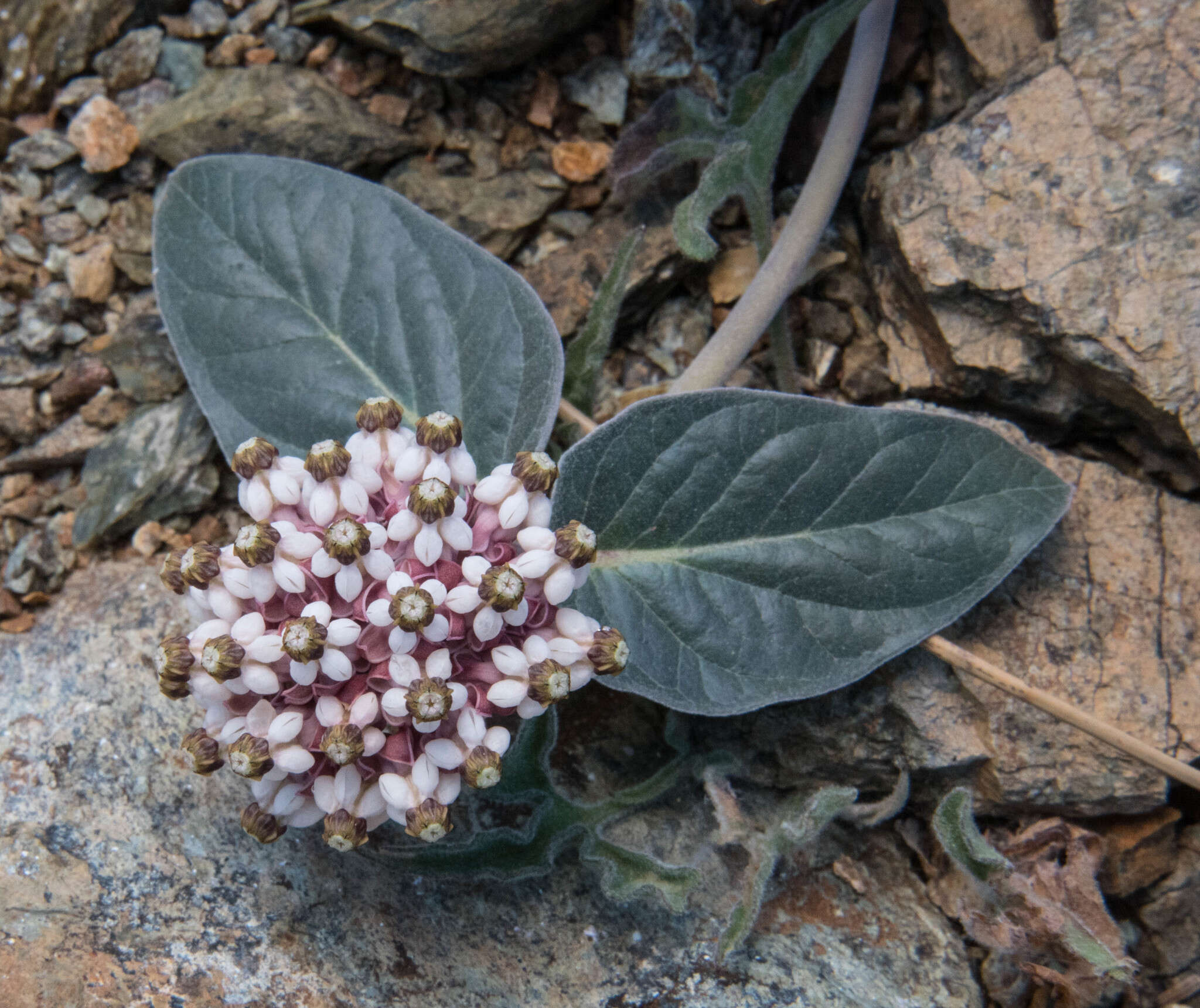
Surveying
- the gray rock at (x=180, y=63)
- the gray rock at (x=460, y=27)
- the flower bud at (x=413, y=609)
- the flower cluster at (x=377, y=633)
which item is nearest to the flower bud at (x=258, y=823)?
the flower cluster at (x=377, y=633)

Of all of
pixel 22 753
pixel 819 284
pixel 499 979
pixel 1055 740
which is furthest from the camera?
pixel 819 284

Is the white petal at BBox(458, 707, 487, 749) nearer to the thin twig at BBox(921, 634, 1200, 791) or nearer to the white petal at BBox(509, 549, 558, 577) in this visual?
the white petal at BBox(509, 549, 558, 577)

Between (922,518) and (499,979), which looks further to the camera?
(922,518)

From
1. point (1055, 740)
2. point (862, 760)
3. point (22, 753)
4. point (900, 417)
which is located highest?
point (900, 417)

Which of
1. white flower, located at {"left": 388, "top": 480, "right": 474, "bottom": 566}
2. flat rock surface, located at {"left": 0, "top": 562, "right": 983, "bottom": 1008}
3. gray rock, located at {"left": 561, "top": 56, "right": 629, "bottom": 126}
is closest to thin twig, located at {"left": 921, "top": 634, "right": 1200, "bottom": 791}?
flat rock surface, located at {"left": 0, "top": 562, "right": 983, "bottom": 1008}

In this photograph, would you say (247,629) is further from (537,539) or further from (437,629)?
(537,539)

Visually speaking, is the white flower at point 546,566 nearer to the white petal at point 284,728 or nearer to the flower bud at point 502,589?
the flower bud at point 502,589

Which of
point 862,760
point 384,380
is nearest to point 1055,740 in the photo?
point 862,760

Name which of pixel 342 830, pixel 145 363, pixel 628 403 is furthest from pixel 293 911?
pixel 145 363

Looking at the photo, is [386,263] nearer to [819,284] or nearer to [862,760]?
[819,284]
